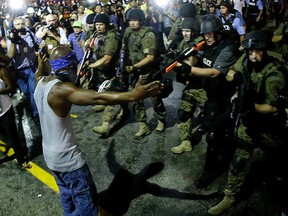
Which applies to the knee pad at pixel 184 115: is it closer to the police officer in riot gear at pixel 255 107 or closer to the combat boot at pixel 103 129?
the police officer in riot gear at pixel 255 107

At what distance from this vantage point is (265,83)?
3.41 m

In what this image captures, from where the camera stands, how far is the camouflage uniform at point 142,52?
5.43m

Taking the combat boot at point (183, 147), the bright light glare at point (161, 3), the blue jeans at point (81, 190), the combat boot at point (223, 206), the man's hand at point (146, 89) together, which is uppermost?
the man's hand at point (146, 89)

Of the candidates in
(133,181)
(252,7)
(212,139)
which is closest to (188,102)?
(212,139)

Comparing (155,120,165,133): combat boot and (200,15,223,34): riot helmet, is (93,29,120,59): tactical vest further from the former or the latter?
(200,15,223,34): riot helmet

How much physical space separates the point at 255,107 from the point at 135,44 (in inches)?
112

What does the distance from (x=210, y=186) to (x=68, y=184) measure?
2109 millimetres

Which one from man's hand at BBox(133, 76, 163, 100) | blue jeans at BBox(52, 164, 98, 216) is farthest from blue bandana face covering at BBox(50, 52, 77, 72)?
blue jeans at BBox(52, 164, 98, 216)

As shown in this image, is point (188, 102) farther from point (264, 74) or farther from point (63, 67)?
point (63, 67)

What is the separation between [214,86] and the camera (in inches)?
171

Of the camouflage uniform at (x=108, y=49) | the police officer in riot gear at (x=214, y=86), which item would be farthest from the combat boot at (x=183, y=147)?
the camouflage uniform at (x=108, y=49)

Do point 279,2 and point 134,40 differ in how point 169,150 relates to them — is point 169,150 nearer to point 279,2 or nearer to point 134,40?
point 134,40

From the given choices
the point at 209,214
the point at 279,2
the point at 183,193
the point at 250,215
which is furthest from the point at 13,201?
the point at 279,2

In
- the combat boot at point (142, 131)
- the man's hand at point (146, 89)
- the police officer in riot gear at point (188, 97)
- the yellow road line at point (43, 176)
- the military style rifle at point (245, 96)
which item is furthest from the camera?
the combat boot at point (142, 131)
